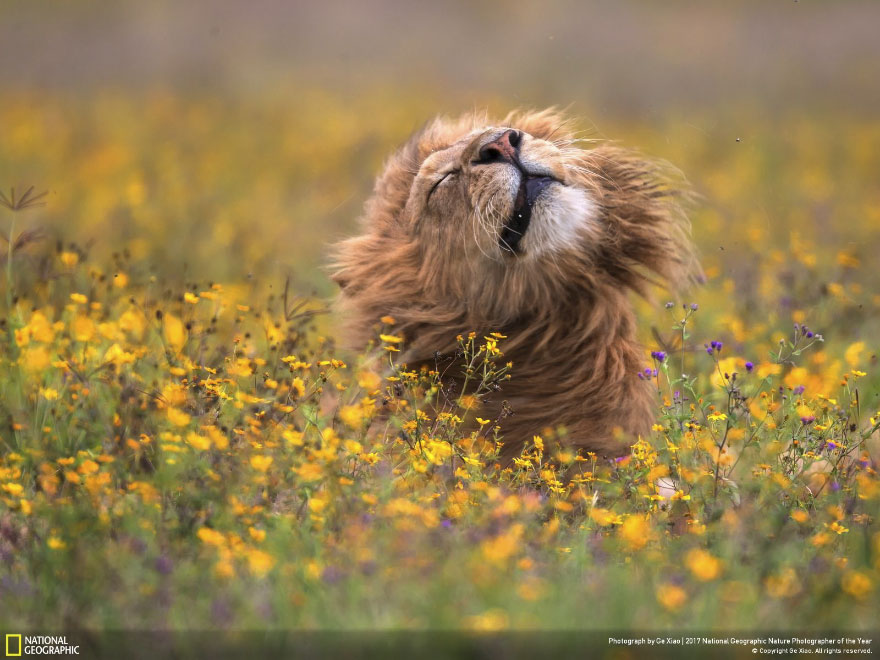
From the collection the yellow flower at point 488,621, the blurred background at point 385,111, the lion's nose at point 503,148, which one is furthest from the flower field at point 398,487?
the blurred background at point 385,111

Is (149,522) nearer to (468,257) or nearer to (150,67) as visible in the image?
(468,257)

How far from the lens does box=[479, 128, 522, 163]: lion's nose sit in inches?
156

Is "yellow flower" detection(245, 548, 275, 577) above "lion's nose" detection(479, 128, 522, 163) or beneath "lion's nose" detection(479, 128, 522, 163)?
beneath

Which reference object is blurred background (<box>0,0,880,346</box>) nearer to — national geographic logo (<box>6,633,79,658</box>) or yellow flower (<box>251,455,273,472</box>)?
yellow flower (<box>251,455,273,472</box>)

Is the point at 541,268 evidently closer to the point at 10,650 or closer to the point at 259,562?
the point at 259,562

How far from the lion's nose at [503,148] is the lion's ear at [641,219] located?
1.21ft

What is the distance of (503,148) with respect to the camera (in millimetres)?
3971

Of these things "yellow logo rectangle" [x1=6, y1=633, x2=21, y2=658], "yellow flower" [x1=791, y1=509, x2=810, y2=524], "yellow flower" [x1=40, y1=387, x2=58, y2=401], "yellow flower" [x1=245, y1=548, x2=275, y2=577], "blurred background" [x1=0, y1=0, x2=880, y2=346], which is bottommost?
"yellow logo rectangle" [x1=6, y1=633, x2=21, y2=658]

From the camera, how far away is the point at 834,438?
360cm

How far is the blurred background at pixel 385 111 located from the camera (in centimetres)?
778

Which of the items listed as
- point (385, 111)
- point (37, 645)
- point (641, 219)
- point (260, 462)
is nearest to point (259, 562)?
point (260, 462)

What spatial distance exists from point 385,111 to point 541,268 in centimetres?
1006

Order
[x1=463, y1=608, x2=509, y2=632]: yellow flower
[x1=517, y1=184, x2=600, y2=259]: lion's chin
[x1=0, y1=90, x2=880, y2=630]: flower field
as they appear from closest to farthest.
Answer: [x1=463, y1=608, x2=509, y2=632]: yellow flower < [x1=0, y1=90, x2=880, y2=630]: flower field < [x1=517, y1=184, x2=600, y2=259]: lion's chin

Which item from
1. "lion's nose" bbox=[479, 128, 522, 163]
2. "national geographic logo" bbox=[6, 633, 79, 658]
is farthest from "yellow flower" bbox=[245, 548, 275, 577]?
"lion's nose" bbox=[479, 128, 522, 163]
